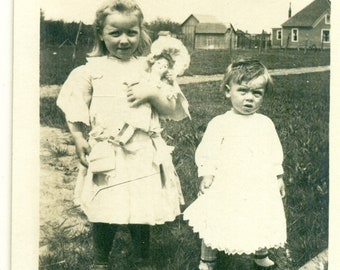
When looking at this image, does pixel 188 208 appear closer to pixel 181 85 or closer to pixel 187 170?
pixel 187 170

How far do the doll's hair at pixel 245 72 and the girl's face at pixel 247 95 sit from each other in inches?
0.6

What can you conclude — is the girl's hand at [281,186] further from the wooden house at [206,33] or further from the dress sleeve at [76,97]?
the dress sleeve at [76,97]

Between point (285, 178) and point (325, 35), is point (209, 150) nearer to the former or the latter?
point (285, 178)

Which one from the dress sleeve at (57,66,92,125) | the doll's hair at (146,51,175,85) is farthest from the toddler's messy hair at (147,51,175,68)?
the dress sleeve at (57,66,92,125)

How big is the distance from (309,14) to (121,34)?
0.75 m

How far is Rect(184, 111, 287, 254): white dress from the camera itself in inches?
74.8

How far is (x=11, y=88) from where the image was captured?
195cm

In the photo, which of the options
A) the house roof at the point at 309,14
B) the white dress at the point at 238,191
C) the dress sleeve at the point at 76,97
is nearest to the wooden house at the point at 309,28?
the house roof at the point at 309,14

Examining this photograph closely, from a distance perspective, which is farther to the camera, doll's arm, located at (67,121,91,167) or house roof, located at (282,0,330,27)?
house roof, located at (282,0,330,27)

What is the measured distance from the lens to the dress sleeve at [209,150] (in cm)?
193

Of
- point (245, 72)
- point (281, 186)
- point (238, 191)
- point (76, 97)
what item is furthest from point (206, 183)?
point (76, 97)

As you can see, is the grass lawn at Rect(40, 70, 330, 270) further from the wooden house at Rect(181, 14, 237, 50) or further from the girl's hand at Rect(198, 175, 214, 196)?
the wooden house at Rect(181, 14, 237, 50)

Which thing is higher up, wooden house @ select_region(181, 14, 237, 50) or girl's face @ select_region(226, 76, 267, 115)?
wooden house @ select_region(181, 14, 237, 50)

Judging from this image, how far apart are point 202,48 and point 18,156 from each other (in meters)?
0.81
